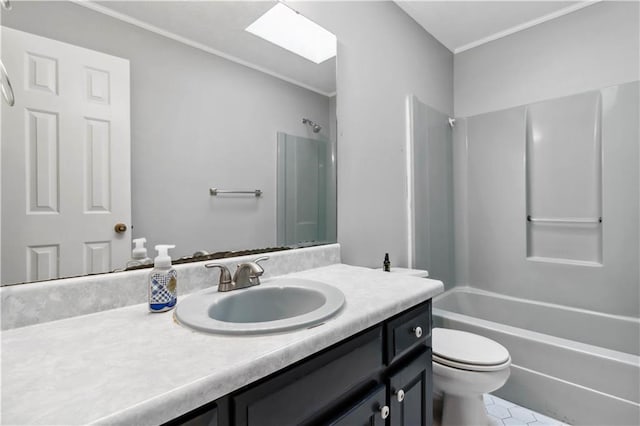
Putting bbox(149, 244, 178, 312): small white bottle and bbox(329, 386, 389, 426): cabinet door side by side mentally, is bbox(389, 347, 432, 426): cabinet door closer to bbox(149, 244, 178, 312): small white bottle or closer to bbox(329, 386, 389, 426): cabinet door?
bbox(329, 386, 389, 426): cabinet door

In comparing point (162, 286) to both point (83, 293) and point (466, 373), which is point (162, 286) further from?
point (466, 373)

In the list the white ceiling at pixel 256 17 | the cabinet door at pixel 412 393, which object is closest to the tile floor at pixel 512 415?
the cabinet door at pixel 412 393

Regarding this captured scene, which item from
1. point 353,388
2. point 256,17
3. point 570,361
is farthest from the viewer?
point 570,361

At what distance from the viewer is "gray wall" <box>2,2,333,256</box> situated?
829 mm

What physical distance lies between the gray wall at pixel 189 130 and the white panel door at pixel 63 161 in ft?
0.13

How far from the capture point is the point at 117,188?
2.77ft

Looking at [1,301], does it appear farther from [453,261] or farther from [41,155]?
[453,261]

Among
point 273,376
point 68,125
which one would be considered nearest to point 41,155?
point 68,125

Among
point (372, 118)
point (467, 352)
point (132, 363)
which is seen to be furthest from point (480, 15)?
point (132, 363)

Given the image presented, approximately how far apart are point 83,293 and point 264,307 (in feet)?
1.60

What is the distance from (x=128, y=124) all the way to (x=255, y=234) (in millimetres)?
546

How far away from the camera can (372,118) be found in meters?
1.69

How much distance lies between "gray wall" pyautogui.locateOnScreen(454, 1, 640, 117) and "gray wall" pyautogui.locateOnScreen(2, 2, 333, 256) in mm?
1962

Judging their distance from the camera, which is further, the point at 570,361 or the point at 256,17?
the point at 570,361
